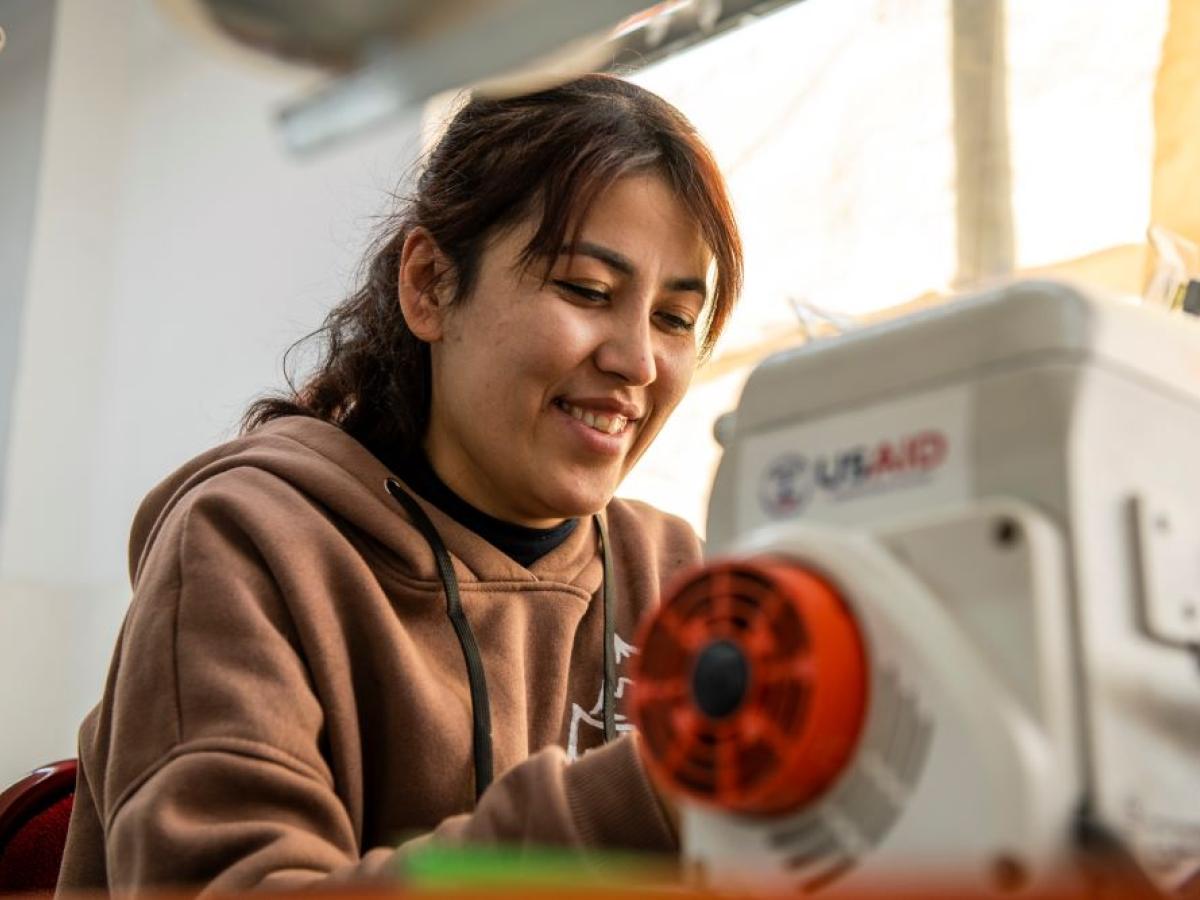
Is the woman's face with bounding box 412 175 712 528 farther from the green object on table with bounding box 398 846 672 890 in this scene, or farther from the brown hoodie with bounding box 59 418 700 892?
the green object on table with bounding box 398 846 672 890

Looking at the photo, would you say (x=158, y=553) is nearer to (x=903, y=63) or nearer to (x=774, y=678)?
(x=774, y=678)

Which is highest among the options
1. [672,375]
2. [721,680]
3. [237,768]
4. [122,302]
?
[122,302]

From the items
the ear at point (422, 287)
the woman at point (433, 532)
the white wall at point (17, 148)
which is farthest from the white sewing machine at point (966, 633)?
the white wall at point (17, 148)

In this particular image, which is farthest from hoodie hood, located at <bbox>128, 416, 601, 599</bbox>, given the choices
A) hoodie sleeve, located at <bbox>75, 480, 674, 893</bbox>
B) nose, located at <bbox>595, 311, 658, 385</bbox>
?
nose, located at <bbox>595, 311, 658, 385</bbox>

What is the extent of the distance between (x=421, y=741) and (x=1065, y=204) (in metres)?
1.11

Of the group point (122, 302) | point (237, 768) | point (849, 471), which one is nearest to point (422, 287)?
point (237, 768)

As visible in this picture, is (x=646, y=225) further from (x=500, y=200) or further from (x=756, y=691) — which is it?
(x=756, y=691)

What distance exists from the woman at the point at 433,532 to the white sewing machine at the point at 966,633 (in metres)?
0.42

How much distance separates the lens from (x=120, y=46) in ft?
10.3

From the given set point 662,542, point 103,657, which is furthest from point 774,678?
point 103,657

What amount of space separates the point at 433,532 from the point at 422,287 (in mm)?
277

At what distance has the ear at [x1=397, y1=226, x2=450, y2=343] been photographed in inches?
54.3

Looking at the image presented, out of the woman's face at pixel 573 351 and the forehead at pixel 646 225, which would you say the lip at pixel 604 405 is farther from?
the forehead at pixel 646 225

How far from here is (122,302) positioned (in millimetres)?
3084
